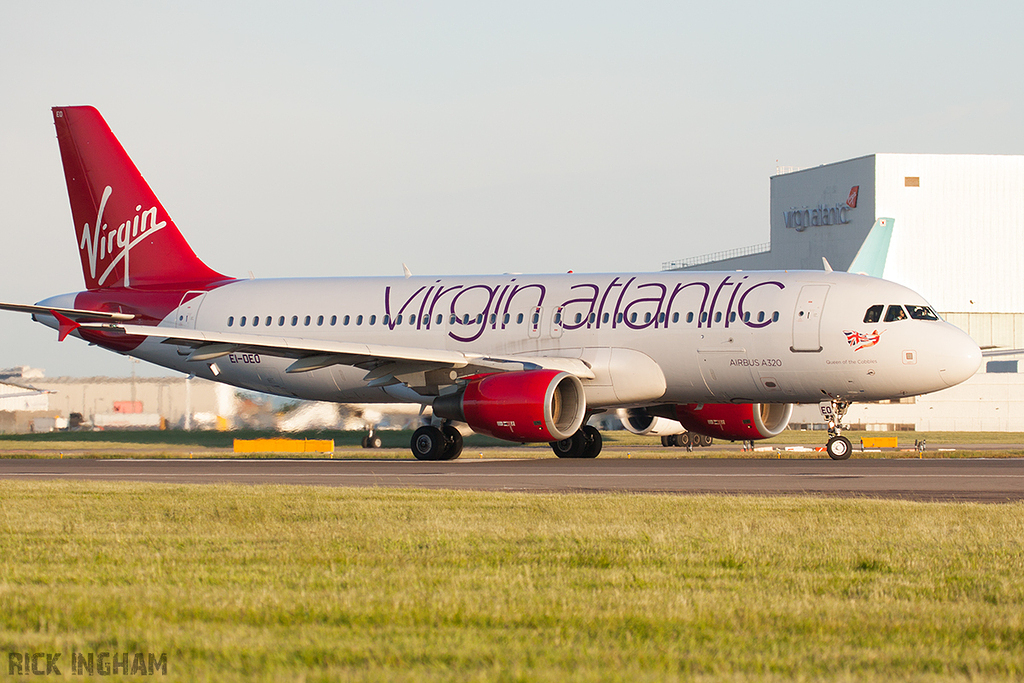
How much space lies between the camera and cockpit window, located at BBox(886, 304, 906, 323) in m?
25.0

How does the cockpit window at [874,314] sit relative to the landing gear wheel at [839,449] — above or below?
above

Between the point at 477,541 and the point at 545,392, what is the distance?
14.2 m

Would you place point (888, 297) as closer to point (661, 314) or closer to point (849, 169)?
point (661, 314)

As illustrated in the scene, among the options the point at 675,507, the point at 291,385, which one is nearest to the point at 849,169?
the point at 291,385

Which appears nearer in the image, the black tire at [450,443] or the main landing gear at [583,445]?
the black tire at [450,443]

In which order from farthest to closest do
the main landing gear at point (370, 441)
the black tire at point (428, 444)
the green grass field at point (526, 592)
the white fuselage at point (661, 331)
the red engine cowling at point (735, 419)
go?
the main landing gear at point (370, 441)
the red engine cowling at point (735, 419)
the black tire at point (428, 444)
the white fuselage at point (661, 331)
the green grass field at point (526, 592)

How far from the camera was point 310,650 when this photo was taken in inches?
232

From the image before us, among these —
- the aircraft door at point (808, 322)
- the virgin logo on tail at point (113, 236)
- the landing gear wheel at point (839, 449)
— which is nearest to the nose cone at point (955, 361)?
the aircraft door at point (808, 322)

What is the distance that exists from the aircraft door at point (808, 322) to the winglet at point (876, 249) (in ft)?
143

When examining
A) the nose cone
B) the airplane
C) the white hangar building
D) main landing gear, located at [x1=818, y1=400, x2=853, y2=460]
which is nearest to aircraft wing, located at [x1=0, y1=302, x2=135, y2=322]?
the airplane

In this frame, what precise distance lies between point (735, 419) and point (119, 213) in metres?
16.7

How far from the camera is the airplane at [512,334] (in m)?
25.0

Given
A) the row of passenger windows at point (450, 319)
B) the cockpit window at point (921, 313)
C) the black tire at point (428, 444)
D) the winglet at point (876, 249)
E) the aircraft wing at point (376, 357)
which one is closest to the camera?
the cockpit window at point (921, 313)

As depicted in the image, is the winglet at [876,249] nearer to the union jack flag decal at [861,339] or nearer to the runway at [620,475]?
the runway at [620,475]
